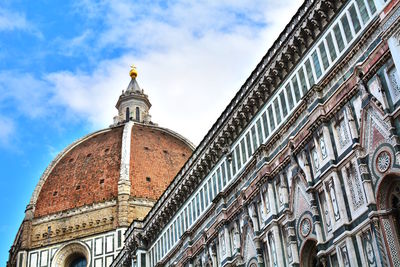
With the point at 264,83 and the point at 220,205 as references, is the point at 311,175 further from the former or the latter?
the point at 220,205

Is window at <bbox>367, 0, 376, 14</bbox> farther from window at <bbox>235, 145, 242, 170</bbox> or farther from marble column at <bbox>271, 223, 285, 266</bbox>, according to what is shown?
window at <bbox>235, 145, 242, 170</bbox>

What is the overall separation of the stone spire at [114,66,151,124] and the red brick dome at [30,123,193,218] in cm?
748

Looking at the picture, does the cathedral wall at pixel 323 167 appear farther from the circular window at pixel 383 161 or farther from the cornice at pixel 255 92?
the cornice at pixel 255 92

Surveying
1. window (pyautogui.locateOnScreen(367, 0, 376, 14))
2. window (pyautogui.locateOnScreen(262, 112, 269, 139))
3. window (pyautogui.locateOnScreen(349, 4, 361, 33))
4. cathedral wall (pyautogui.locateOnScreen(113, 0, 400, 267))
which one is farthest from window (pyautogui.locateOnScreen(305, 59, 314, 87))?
window (pyautogui.locateOnScreen(367, 0, 376, 14))

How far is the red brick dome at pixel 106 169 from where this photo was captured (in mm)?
79812

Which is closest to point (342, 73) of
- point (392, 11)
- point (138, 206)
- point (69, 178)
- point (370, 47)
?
point (370, 47)

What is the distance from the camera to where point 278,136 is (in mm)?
28203

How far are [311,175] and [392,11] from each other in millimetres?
7292

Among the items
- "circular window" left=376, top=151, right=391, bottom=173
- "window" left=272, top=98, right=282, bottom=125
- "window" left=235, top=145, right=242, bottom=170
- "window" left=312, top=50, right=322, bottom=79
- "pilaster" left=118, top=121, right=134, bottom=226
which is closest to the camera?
"circular window" left=376, top=151, right=391, bottom=173

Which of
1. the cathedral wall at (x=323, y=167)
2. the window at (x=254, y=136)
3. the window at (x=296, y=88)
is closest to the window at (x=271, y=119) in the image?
the cathedral wall at (x=323, y=167)

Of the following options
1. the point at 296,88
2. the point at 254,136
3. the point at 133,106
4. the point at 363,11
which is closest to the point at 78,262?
the point at 133,106

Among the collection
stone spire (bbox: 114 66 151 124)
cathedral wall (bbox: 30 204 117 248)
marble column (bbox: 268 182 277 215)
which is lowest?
marble column (bbox: 268 182 277 215)

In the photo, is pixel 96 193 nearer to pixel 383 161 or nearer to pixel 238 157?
pixel 238 157

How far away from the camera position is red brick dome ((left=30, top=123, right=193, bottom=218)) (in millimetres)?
79812
